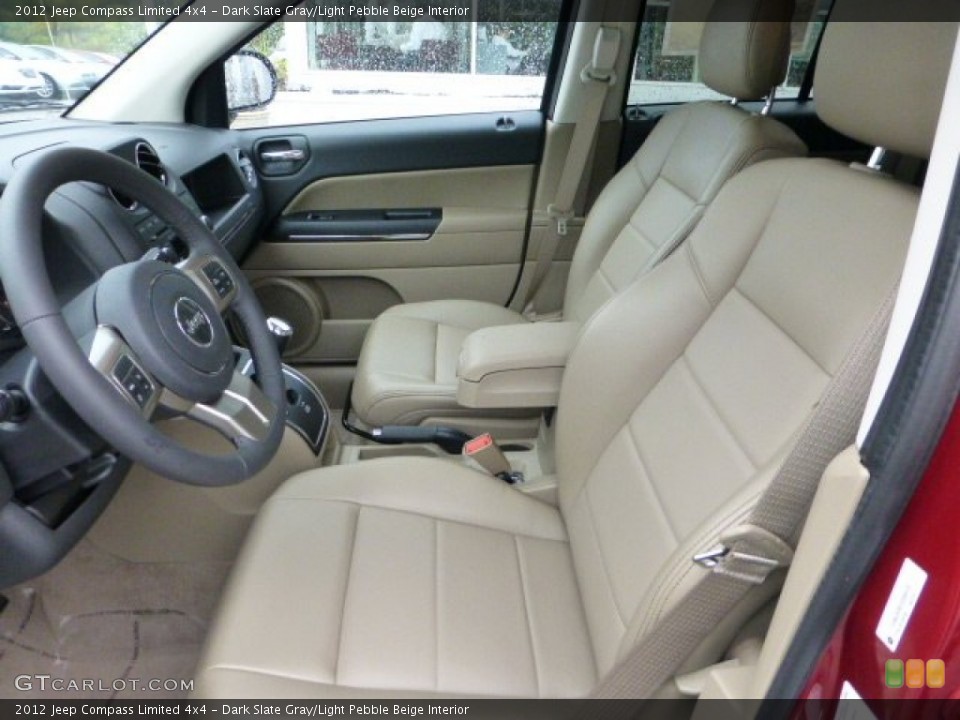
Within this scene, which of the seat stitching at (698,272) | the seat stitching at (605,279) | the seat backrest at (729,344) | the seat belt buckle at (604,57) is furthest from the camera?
the seat belt buckle at (604,57)

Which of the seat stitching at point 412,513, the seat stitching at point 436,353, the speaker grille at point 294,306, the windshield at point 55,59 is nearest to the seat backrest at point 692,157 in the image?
the seat stitching at point 436,353

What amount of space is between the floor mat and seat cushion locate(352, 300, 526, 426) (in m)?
0.47

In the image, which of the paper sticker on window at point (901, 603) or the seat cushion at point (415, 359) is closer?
the paper sticker on window at point (901, 603)

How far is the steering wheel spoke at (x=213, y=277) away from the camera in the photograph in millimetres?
1019

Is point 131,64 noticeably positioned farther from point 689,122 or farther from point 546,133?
point 689,122

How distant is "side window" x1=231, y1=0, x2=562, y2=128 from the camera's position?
1.95 m

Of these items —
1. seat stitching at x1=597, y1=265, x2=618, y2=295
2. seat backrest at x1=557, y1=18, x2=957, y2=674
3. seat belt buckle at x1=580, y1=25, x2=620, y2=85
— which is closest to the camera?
seat backrest at x1=557, y1=18, x2=957, y2=674

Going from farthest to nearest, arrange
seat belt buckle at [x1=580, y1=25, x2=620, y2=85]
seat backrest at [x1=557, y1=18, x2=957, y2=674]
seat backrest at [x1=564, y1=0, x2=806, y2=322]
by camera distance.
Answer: seat belt buckle at [x1=580, y1=25, x2=620, y2=85]
seat backrest at [x1=564, y1=0, x2=806, y2=322]
seat backrest at [x1=557, y1=18, x2=957, y2=674]

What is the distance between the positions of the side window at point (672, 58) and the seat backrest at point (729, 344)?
1062 mm

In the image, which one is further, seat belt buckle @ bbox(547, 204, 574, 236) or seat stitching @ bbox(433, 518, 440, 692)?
seat belt buckle @ bbox(547, 204, 574, 236)

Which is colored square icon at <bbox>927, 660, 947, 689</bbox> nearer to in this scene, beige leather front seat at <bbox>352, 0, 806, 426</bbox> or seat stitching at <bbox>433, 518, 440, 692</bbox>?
seat stitching at <bbox>433, 518, 440, 692</bbox>

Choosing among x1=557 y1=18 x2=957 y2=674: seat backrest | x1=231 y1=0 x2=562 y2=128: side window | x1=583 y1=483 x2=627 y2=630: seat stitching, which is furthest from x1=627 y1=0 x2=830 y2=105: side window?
x1=583 y1=483 x2=627 y2=630: seat stitching

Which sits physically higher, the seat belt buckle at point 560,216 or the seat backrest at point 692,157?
the seat backrest at point 692,157

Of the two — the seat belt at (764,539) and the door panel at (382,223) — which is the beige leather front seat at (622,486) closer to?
the seat belt at (764,539)
